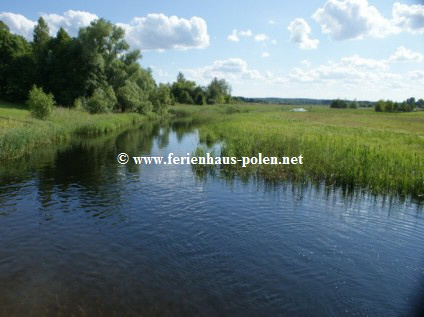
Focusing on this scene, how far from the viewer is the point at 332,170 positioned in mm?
18453

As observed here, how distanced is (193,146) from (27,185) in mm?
16204

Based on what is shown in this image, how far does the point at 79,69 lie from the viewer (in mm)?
56219

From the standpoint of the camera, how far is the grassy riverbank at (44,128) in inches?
906

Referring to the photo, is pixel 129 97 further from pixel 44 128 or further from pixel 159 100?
pixel 44 128

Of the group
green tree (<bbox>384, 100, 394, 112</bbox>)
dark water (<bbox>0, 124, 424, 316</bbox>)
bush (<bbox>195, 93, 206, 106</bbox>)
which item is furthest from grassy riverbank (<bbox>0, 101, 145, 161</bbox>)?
green tree (<bbox>384, 100, 394, 112</bbox>)

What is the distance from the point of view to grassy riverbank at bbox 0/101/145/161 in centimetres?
2300

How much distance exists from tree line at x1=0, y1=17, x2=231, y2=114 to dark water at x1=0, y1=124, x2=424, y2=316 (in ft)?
124

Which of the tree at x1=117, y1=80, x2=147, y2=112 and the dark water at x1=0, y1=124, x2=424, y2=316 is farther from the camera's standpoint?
the tree at x1=117, y1=80, x2=147, y2=112

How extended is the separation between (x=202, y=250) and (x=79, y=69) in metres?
52.9

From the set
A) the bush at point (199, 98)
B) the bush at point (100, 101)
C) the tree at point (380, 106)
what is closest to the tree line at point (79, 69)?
the bush at point (100, 101)

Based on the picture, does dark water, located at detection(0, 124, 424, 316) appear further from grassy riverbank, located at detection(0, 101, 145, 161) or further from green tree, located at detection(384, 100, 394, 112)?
green tree, located at detection(384, 100, 394, 112)

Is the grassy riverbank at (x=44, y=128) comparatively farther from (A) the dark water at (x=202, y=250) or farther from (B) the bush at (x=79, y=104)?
(A) the dark water at (x=202, y=250)

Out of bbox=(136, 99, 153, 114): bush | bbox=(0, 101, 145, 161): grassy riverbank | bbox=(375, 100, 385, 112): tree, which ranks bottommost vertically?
bbox=(0, 101, 145, 161): grassy riverbank

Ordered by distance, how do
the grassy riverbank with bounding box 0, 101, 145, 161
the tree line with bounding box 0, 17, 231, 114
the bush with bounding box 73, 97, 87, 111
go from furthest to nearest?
the tree line with bounding box 0, 17, 231, 114 → the bush with bounding box 73, 97, 87, 111 → the grassy riverbank with bounding box 0, 101, 145, 161
